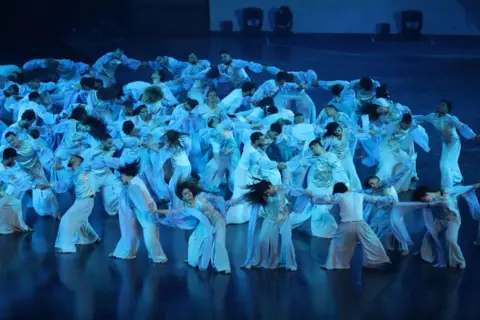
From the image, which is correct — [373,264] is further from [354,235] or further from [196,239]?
[196,239]

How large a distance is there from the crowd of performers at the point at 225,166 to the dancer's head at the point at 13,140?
0.04 ft

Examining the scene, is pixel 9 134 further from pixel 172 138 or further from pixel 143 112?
pixel 172 138

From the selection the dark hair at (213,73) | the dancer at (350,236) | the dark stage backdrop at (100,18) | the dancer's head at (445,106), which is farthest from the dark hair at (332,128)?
the dark stage backdrop at (100,18)

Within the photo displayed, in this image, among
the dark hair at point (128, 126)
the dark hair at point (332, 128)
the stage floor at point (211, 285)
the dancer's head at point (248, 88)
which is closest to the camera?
the stage floor at point (211, 285)

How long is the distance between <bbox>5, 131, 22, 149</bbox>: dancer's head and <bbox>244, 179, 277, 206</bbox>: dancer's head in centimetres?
314

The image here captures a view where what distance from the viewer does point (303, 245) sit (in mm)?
9602

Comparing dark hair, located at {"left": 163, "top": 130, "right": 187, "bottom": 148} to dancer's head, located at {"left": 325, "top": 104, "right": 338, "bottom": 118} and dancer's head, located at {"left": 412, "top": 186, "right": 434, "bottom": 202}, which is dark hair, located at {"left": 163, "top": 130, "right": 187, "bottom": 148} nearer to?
dancer's head, located at {"left": 325, "top": 104, "right": 338, "bottom": 118}

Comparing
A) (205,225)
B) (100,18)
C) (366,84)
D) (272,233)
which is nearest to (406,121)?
(366,84)

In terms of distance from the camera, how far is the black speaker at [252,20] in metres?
18.3

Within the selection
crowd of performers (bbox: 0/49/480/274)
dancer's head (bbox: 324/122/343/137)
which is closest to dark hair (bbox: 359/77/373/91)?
crowd of performers (bbox: 0/49/480/274)

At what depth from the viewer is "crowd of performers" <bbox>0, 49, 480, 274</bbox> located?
8.80 metres

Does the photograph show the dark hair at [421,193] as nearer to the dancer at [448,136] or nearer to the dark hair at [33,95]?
the dancer at [448,136]

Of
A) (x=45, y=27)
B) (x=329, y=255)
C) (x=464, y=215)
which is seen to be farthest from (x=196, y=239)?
(x=45, y=27)

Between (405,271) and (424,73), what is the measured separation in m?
9.44
